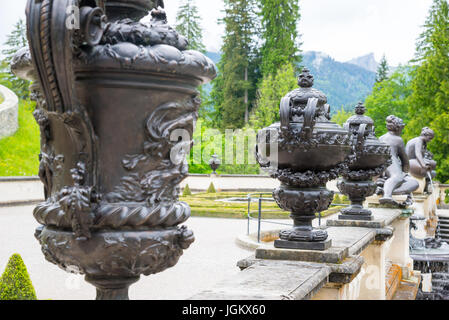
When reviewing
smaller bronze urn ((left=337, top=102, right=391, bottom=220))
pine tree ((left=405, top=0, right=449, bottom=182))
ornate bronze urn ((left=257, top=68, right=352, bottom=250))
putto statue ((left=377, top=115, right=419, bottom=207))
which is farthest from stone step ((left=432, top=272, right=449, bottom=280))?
pine tree ((left=405, top=0, right=449, bottom=182))

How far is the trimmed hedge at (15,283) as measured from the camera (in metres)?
5.06

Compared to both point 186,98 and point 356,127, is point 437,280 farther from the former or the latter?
point 186,98

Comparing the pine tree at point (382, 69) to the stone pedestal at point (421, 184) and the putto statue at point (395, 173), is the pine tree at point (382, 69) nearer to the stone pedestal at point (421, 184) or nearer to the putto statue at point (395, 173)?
the stone pedestal at point (421, 184)

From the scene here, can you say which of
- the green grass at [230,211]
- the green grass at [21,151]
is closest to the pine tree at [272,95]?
the green grass at [21,151]

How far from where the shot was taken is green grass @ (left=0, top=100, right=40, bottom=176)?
28.3 meters

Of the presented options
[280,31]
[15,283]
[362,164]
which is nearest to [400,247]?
[362,164]

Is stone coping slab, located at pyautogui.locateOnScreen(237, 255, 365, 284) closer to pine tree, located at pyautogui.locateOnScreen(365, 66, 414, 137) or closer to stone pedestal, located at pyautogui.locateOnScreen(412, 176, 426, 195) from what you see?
stone pedestal, located at pyautogui.locateOnScreen(412, 176, 426, 195)

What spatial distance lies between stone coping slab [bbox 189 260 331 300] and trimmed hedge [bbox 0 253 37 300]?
7.72ft

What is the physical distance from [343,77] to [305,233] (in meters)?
126

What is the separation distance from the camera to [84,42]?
1963mm

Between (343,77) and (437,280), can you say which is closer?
(437,280)

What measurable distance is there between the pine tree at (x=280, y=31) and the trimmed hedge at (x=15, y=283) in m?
42.1

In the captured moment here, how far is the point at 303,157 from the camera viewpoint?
13.4 ft
